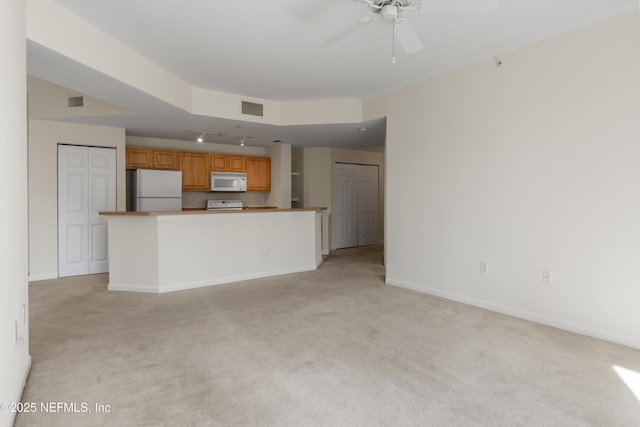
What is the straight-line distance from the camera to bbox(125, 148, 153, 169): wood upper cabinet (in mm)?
5953

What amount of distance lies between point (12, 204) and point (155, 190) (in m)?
4.32

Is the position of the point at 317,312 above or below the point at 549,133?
below

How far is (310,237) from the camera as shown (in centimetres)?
579

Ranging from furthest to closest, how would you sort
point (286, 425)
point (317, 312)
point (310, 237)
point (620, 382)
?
point (310, 237), point (317, 312), point (620, 382), point (286, 425)

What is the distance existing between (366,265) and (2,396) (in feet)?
16.7

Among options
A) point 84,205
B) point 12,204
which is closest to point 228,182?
point 84,205

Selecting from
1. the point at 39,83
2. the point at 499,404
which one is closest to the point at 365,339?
the point at 499,404

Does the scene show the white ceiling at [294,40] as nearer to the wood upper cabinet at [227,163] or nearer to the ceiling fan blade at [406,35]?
the ceiling fan blade at [406,35]

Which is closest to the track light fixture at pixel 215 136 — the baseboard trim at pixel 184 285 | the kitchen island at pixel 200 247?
the kitchen island at pixel 200 247

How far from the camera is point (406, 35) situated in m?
2.63

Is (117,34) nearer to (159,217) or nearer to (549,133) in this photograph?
(159,217)

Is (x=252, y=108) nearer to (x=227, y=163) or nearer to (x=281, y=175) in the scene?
(x=227, y=163)

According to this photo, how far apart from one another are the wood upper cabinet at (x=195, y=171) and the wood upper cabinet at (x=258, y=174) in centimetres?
89

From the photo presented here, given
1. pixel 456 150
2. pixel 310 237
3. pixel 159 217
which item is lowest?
pixel 310 237
